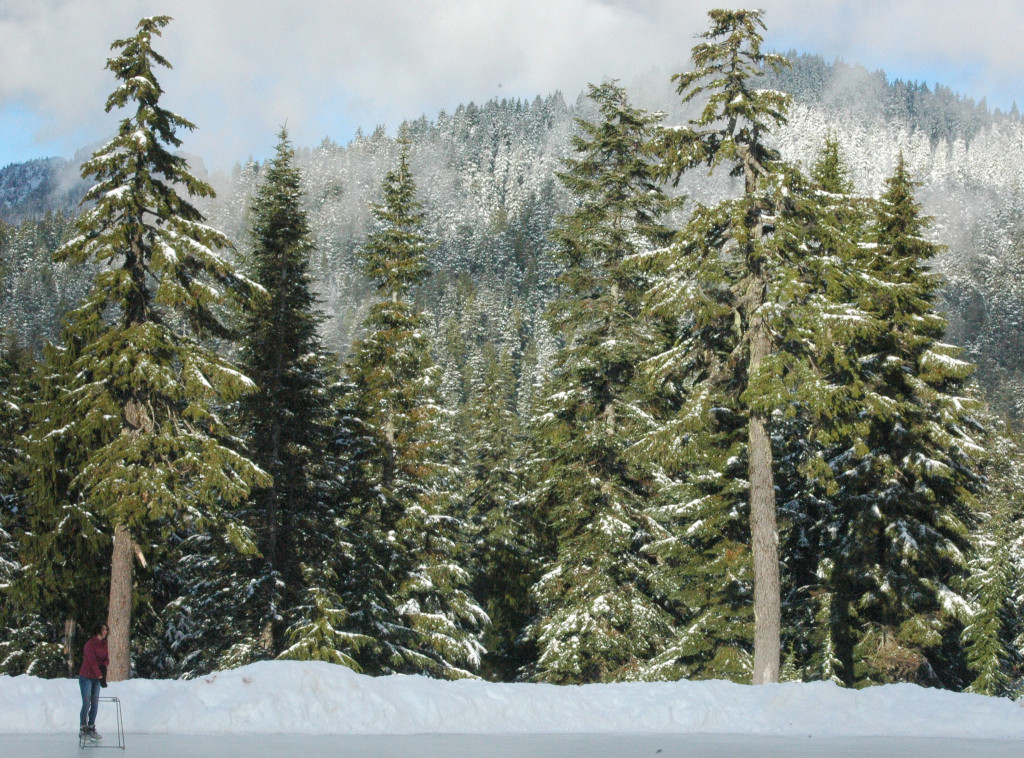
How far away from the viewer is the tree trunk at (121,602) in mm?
16266

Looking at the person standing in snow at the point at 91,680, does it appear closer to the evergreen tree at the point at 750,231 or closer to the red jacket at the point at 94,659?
the red jacket at the point at 94,659

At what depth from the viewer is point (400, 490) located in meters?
23.6

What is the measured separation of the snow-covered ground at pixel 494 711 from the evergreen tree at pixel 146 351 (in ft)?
14.3

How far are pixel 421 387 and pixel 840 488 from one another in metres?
12.2

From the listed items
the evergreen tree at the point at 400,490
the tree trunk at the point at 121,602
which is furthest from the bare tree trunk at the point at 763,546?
the tree trunk at the point at 121,602

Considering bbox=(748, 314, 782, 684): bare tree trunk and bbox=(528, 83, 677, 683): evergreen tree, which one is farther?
bbox=(528, 83, 677, 683): evergreen tree

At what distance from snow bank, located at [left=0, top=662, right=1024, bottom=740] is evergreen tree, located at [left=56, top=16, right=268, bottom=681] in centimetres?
447

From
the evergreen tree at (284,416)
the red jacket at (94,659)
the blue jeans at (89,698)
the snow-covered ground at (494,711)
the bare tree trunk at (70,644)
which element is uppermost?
the evergreen tree at (284,416)

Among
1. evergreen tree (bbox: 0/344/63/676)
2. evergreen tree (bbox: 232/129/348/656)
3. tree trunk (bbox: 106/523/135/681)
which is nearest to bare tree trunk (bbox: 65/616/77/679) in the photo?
evergreen tree (bbox: 0/344/63/676)

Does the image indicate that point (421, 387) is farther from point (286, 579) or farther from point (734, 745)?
point (734, 745)

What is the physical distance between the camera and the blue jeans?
10602 mm

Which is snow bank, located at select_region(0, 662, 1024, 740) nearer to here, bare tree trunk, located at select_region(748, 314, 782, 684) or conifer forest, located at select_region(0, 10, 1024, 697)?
bare tree trunk, located at select_region(748, 314, 782, 684)

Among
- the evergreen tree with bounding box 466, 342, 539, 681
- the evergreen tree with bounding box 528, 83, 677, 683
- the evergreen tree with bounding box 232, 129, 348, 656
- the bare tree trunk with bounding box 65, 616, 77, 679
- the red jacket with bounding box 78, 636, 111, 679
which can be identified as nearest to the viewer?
the red jacket with bounding box 78, 636, 111, 679

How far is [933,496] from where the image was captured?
21.0 metres
